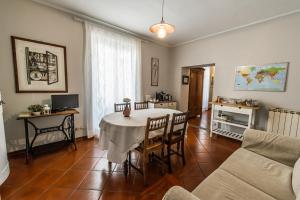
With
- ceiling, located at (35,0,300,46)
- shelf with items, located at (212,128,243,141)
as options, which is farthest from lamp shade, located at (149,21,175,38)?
shelf with items, located at (212,128,243,141)

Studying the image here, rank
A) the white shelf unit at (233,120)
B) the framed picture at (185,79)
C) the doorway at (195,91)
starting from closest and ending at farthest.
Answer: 1. the white shelf unit at (233,120)
2. the framed picture at (185,79)
3. the doorway at (195,91)

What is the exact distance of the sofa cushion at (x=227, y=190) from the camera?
106 centimetres

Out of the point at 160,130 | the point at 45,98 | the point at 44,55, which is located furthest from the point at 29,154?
the point at 160,130

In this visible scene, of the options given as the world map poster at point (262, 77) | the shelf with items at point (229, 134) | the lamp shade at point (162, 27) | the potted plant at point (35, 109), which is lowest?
the shelf with items at point (229, 134)

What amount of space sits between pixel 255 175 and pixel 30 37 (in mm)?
3785

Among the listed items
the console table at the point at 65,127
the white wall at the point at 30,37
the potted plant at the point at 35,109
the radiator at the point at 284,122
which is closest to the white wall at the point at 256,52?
the radiator at the point at 284,122

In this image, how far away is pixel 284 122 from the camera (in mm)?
2623

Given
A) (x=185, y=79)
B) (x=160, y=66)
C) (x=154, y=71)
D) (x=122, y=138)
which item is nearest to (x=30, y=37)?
(x=122, y=138)

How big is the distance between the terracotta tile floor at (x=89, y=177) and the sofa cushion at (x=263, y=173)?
0.65 metres

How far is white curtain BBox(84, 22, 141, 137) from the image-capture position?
10.2 feet

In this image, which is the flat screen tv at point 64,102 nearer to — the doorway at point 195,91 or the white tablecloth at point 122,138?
the white tablecloth at point 122,138

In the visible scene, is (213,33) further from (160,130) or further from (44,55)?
(44,55)

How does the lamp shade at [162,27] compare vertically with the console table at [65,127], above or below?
above

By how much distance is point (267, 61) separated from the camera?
115 inches
